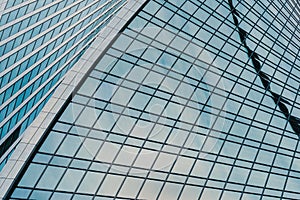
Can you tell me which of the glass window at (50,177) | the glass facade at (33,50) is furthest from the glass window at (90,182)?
the glass facade at (33,50)

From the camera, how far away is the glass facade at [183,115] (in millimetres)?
33188

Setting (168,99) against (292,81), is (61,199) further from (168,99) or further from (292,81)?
(292,81)

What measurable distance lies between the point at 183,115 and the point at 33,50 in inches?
872

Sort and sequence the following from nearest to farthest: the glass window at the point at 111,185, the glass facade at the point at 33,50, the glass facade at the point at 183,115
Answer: the glass facade at the point at 183,115, the glass window at the point at 111,185, the glass facade at the point at 33,50

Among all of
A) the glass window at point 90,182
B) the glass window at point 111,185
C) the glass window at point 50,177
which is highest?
the glass window at point 50,177

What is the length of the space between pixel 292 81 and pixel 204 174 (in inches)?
911

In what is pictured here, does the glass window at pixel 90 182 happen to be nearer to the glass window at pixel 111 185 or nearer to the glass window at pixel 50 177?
the glass window at pixel 111 185

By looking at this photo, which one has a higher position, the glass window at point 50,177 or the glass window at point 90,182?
the glass window at point 50,177

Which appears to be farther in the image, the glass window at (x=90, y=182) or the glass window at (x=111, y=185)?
the glass window at (x=111, y=185)

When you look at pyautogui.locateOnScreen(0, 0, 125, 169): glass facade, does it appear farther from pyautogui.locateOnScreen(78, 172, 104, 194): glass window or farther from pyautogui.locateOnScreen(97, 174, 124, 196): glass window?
pyautogui.locateOnScreen(97, 174, 124, 196): glass window

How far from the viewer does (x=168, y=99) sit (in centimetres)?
4025

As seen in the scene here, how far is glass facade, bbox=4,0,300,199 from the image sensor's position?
1307 inches

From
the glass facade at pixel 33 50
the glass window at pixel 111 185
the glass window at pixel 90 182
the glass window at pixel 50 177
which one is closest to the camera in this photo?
the glass window at pixel 50 177

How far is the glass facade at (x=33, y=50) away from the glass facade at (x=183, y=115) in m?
13.0
